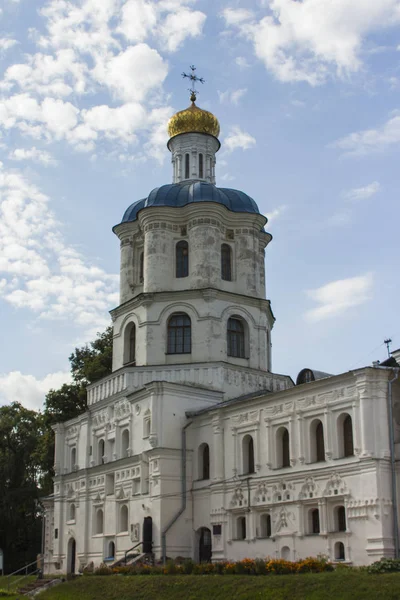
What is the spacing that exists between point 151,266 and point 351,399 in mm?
13761

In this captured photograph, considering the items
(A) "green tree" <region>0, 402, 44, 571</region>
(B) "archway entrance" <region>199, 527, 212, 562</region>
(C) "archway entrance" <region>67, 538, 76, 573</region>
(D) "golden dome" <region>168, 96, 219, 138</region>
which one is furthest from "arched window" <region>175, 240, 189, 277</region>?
(A) "green tree" <region>0, 402, 44, 571</region>

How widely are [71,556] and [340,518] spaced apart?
52.4 ft

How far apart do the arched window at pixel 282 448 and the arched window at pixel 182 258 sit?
34.4ft

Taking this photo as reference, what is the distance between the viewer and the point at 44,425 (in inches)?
1743

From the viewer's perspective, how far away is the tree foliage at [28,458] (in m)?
43.4

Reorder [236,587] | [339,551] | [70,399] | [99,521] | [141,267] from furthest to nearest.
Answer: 1. [70,399]
2. [141,267]
3. [99,521]
4. [339,551]
5. [236,587]

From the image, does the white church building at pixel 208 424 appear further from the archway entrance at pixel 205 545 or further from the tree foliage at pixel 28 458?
the tree foliage at pixel 28 458

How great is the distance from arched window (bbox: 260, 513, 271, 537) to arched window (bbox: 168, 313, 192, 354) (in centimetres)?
871

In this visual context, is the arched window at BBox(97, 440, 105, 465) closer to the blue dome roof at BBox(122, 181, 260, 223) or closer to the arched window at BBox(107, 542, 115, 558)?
the arched window at BBox(107, 542, 115, 558)

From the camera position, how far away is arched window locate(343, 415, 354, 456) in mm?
24094

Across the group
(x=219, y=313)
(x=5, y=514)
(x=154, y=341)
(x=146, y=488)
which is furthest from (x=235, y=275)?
(x=5, y=514)

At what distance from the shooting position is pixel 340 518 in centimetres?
2400

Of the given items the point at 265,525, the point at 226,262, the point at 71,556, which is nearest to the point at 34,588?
the point at 71,556

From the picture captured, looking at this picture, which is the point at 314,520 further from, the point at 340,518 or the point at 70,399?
the point at 70,399
